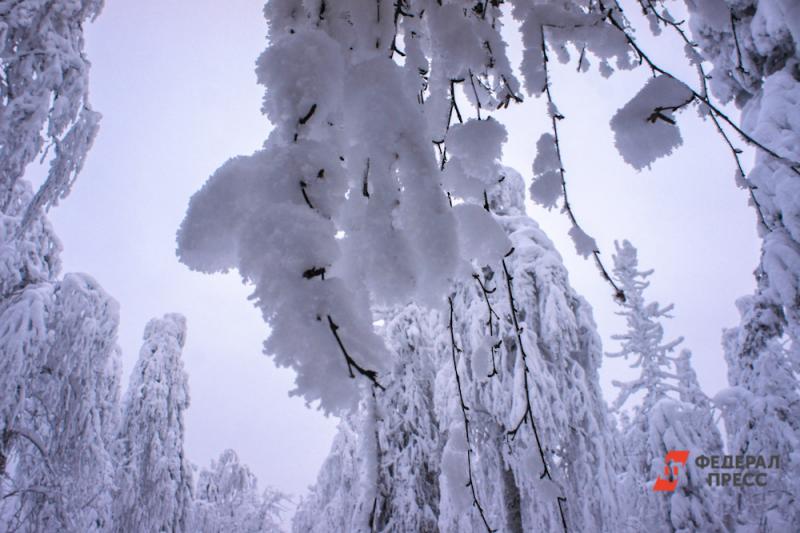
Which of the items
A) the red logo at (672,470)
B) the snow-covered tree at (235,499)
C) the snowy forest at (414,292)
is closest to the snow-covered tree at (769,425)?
the snowy forest at (414,292)

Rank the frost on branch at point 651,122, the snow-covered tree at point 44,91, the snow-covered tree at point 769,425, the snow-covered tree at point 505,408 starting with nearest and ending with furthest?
1. the frost on branch at point 651,122
2. the snow-covered tree at point 44,91
3. the snow-covered tree at point 505,408
4. the snow-covered tree at point 769,425

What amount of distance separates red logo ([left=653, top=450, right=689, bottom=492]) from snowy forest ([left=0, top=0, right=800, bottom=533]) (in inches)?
1.3

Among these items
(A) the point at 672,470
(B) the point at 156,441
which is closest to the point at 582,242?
(A) the point at 672,470

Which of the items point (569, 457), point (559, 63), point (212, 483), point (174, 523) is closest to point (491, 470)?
point (569, 457)

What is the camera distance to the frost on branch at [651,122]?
3.49ft

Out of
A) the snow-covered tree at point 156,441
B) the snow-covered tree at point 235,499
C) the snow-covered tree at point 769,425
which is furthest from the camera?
the snow-covered tree at point 235,499

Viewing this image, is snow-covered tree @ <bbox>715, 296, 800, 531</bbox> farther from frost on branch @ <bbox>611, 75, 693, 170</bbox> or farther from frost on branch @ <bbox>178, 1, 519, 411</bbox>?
frost on branch @ <bbox>178, 1, 519, 411</bbox>

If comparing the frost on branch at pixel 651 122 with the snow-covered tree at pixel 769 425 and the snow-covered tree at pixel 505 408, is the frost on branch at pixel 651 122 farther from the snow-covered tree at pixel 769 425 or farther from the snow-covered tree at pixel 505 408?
the snow-covered tree at pixel 769 425

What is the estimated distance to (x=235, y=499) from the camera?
14102 millimetres

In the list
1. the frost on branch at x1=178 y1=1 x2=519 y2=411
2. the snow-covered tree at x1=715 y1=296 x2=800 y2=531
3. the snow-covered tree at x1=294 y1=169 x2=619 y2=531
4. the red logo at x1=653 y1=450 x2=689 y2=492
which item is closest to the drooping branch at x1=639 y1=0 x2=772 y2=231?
the frost on branch at x1=178 y1=1 x2=519 y2=411

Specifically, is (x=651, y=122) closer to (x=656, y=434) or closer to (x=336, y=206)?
(x=336, y=206)

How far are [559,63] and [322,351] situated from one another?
140 centimetres

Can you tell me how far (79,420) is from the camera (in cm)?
542

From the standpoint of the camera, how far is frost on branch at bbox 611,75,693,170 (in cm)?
106
